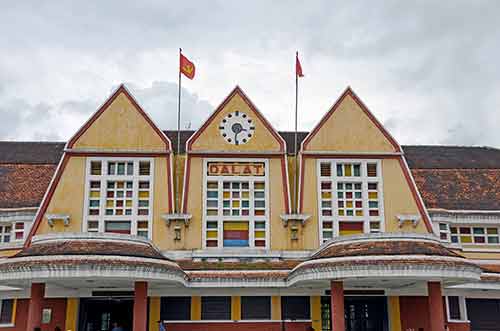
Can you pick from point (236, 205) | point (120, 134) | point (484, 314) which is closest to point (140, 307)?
point (236, 205)

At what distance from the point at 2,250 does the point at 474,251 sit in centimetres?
2287

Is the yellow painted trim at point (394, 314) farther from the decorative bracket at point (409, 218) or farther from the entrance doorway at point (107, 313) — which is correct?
the entrance doorway at point (107, 313)

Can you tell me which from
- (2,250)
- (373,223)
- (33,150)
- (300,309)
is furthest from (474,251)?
(33,150)

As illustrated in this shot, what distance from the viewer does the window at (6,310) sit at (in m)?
28.4

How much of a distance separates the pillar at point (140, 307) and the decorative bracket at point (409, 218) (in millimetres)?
12708

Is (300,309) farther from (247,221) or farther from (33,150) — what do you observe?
(33,150)

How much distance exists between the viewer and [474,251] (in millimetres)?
29703

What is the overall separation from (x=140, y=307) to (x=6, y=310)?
9.41 m

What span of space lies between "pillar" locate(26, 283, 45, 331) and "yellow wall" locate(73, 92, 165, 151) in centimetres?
850

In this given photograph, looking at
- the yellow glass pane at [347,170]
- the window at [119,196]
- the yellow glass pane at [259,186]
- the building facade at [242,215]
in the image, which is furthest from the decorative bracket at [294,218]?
the window at [119,196]

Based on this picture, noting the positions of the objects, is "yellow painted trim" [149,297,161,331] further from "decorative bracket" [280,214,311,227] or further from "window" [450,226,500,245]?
"window" [450,226,500,245]

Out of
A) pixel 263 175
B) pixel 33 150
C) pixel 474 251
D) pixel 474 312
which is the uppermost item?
pixel 33 150

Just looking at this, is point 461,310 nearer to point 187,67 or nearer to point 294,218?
point 294,218

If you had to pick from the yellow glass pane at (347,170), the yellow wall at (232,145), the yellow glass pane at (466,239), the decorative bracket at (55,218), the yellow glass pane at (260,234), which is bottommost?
the yellow glass pane at (466,239)
